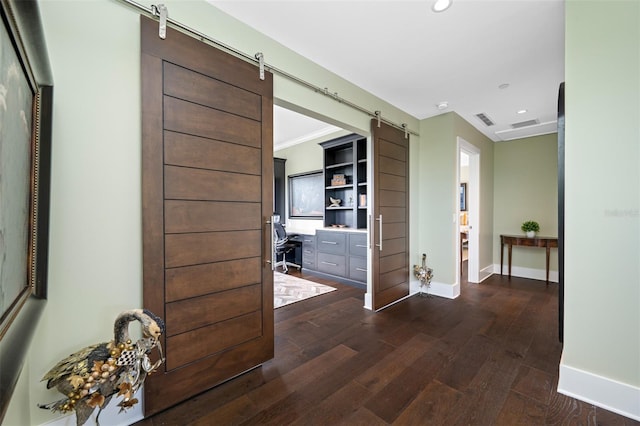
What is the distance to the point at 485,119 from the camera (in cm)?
394

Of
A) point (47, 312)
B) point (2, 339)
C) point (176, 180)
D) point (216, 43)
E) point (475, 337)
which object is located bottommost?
point (475, 337)

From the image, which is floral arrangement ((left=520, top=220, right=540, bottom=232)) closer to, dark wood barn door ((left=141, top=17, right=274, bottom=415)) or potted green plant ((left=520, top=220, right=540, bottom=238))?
potted green plant ((left=520, top=220, right=540, bottom=238))

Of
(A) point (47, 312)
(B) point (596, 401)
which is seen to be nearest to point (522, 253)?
(B) point (596, 401)

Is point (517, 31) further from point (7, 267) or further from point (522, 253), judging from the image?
point (522, 253)

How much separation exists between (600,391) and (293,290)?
10.3 feet

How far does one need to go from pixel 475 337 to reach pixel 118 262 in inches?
115

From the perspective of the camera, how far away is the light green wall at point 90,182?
4.20 ft

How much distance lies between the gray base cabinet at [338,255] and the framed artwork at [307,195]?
67cm

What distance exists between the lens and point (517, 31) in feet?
6.79

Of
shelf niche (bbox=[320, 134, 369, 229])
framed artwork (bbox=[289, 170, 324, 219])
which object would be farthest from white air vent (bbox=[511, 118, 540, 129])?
framed artwork (bbox=[289, 170, 324, 219])

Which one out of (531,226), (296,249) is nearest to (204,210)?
(296,249)

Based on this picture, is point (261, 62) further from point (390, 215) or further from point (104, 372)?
point (390, 215)

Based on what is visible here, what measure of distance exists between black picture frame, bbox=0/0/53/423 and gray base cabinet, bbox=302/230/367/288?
11.3 ft

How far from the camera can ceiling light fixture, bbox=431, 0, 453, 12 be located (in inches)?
69.9
